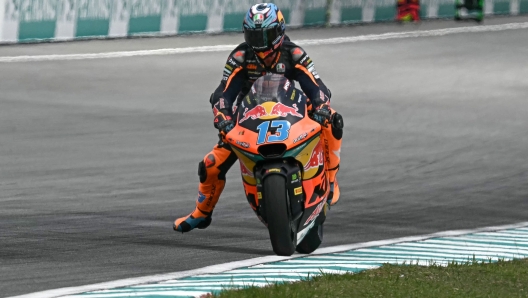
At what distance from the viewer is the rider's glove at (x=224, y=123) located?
865 centimetres

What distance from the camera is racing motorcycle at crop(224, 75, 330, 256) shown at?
8.03 m

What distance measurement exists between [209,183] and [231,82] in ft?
3.32

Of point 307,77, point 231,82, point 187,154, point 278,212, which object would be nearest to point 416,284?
point 278,212

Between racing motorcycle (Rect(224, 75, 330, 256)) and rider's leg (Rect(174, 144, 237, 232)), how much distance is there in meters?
0.79

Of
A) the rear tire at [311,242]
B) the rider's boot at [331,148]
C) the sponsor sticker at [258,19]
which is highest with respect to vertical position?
the sponsor sticker at [258,19]

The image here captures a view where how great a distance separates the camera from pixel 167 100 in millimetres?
18953

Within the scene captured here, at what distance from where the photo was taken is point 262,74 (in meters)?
8.96

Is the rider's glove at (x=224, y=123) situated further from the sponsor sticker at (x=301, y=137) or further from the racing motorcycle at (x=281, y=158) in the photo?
the sponsor sticker at (x=301, y=137)

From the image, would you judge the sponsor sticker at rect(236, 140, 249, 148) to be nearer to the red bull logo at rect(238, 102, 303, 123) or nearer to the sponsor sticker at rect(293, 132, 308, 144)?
the red bull logo at rect(238, 102, 303, 123)

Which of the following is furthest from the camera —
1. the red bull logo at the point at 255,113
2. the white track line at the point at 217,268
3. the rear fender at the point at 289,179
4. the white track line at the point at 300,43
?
the white track line at the point at 300,43

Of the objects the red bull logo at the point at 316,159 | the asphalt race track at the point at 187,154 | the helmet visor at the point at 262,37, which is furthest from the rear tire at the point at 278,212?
the helmet visor at the point at 262,37

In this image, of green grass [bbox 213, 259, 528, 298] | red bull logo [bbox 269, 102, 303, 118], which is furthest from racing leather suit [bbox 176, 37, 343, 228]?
green grass [bbox 213, 259, 528, 298]

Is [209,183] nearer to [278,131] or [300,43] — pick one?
[278,131]

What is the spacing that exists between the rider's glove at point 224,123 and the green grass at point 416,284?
165 cm
